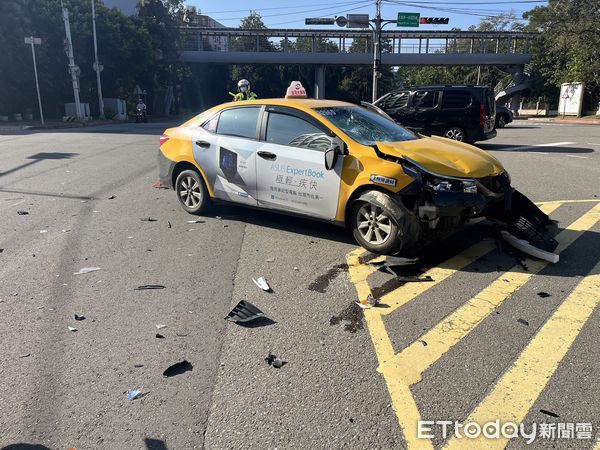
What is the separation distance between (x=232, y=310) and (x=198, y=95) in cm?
6604

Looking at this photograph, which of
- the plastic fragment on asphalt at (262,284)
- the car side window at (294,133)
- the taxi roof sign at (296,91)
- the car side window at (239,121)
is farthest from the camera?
the taxi roof sign at (296,91)

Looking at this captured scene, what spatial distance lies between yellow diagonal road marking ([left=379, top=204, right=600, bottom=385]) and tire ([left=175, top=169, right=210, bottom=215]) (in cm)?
408

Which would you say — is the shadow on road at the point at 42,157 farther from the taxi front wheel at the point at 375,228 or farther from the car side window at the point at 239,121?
the taxi front wheel at the point at 375,228

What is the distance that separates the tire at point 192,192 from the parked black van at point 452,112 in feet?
29.3

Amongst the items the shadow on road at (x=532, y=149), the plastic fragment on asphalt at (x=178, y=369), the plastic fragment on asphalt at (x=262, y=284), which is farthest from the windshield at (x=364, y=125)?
the shadow on road at (x=532, y=149)

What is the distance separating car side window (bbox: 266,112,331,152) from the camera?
559 cm

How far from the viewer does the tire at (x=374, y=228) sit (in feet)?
16.5

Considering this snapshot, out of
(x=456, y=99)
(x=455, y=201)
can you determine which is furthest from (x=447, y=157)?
(x=456, y=99)

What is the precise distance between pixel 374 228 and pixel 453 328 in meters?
1.71

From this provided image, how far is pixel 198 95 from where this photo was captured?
66.1 metres

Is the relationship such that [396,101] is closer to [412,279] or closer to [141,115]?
→ [412,279]

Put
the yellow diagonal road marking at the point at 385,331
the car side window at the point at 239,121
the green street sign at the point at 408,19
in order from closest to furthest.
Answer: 1. the yellow diagonal road marking at the point at 385,331
2. the car side window at the point at 239,121
3. the green street sign at the point at 408,19

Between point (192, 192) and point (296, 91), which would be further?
point (296, 91)

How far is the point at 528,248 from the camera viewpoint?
205 inches
